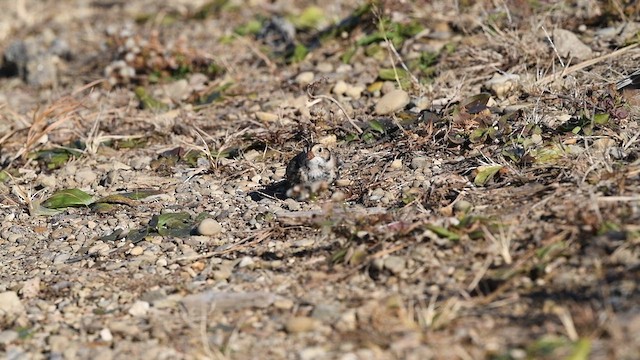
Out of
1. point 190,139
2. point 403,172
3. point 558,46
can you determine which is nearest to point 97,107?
point 190,139

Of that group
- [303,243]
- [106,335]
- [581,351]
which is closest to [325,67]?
[303,243]

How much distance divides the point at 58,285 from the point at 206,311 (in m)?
0.71

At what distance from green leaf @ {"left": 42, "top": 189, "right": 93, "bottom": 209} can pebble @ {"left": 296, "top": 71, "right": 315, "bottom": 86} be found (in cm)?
165

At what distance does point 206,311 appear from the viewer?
316 centimetres

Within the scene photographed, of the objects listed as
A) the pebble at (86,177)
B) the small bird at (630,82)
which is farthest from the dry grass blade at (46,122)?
the small bird at (630,82)

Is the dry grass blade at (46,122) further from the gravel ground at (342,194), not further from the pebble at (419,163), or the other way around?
the pebble at (419,163)

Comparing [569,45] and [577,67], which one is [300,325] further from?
[569,45]

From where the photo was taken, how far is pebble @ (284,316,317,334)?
9.59ft

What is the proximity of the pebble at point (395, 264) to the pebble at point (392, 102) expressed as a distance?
1.67m

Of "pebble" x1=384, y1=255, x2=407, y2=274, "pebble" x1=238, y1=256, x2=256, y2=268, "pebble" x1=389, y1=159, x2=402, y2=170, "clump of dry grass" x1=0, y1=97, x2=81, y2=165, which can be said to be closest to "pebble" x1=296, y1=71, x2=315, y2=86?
"clump of dry grass" x1=0, y1=97, x2=81, y2=165

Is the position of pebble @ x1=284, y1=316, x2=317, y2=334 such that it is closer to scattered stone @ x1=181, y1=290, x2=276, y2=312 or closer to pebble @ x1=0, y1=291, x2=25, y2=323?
scattered stone @ x1=181, y1=290, x2=276, y2=312

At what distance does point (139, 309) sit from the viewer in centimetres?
323

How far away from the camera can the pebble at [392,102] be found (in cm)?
480

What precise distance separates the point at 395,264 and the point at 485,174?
32.7 inches
